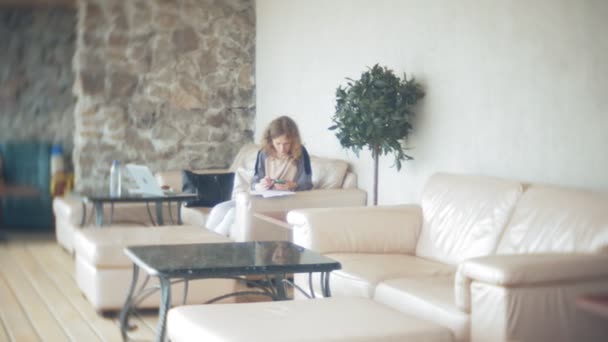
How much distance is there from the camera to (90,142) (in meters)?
7.56

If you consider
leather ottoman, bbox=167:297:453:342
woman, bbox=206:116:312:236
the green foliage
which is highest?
the green foliage

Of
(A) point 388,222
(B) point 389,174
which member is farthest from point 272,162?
(A) point 388,222

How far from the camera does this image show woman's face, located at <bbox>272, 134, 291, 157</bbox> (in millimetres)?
5684

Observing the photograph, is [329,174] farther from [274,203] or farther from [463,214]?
[463,214]

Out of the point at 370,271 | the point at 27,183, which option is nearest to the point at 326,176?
the point at 370,271

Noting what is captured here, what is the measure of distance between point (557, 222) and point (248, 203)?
7.27 feet

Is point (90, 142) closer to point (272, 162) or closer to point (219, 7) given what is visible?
point (219, 7)

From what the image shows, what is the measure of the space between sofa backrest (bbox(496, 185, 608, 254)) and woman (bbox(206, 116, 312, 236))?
6.88 ft

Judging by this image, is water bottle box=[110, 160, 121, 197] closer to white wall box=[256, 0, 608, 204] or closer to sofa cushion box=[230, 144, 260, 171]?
sofa cushion box=[230, 144, 260, 171]

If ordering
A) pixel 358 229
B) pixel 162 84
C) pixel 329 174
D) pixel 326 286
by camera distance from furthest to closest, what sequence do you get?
pixel 162 84
pixel 329 174
pixel 358 229
pixel 326 286

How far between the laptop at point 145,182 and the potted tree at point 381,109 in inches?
58.0

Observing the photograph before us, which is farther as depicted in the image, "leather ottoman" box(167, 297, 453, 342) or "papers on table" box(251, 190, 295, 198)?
"papers on table" box(251, 190, 295, 198)

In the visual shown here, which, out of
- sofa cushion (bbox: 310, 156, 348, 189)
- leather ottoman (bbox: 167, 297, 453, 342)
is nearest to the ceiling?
sofa cushion (bbox: 310, 156, 348, 189)

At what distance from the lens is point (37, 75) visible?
8.45m
